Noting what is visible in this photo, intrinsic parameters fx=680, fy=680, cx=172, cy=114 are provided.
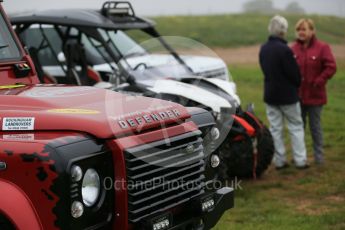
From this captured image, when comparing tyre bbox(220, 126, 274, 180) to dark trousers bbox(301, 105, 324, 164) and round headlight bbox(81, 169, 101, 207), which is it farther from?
round headlight bbox(81, 169, 101, 207)

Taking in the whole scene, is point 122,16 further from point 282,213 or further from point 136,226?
point 136,226

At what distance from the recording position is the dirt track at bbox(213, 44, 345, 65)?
24.2 m

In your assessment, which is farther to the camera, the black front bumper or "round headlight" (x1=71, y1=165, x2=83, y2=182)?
the black front bumper

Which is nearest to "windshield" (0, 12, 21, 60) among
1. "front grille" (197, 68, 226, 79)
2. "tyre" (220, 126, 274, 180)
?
"tyre" (220, 126, 274, 180)

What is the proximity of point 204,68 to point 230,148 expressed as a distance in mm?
2424

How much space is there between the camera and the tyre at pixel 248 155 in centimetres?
738

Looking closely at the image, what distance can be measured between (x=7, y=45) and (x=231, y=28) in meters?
28.3

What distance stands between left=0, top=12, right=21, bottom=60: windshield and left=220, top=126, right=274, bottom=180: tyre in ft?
8.78

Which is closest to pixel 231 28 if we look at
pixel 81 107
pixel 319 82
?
pixel 319 82

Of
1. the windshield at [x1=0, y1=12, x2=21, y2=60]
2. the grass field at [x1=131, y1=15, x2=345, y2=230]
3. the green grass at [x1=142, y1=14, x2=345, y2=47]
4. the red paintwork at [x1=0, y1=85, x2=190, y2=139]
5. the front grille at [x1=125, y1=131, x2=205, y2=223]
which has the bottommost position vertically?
the green grass at [x1=142, y1=14, x2=345, y2=47]

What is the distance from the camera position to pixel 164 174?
4.10m

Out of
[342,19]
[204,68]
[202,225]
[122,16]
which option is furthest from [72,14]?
[342,19]

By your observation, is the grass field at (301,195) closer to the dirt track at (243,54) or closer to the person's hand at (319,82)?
the person's hand at (319,82)

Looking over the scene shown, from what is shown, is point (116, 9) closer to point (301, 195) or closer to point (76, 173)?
point (301, 195)
